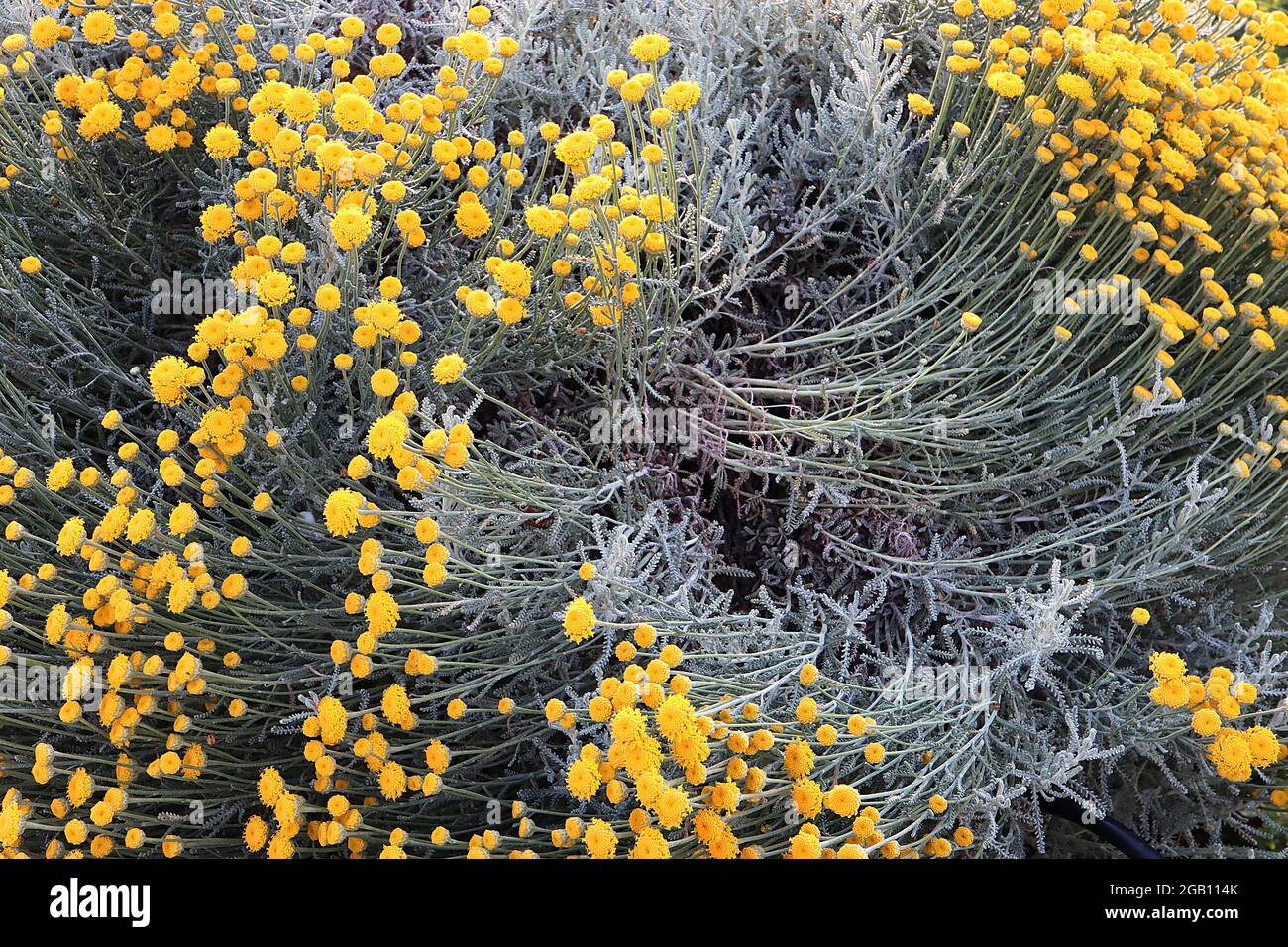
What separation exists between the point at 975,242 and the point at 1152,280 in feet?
1.24

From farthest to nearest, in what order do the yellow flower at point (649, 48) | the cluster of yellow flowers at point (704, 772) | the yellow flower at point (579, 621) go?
the yellow flower at point (649, 48) → the yellow flower at point (579, 621) → the cluster of yellow flowers at point (704, 772)

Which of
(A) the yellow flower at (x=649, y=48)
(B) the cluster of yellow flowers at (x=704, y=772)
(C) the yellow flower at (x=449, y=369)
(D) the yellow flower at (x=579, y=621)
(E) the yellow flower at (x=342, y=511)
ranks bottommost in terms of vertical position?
(B) the cluster of yellow flowers at (x=704, y=772)

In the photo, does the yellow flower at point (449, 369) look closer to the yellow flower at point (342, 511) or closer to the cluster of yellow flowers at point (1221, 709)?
the yellow flower at point (342, 511)

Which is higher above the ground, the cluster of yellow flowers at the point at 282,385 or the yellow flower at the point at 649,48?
the yellow flower at the point at 649,48

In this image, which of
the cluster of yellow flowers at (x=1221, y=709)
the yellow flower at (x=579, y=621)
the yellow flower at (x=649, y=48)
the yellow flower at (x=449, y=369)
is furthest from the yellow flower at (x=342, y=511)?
the cluster of yellow flowers at (x=1221, y=709)

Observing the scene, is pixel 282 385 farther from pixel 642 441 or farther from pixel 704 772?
pixel 704 772

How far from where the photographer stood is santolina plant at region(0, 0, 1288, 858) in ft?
5.01

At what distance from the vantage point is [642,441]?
192 centimetres

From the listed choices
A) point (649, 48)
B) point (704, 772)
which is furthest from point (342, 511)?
point (649, 48)

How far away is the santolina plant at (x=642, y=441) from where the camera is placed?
5.01ft

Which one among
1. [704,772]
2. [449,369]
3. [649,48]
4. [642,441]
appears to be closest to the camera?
[704,772]

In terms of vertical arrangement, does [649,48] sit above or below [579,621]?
above

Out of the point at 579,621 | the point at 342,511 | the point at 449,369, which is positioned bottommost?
the point at 579,621

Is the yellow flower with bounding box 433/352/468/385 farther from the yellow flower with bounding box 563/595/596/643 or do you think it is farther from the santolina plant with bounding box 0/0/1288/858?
the yellow flower with bounding box 563/595/596/643
